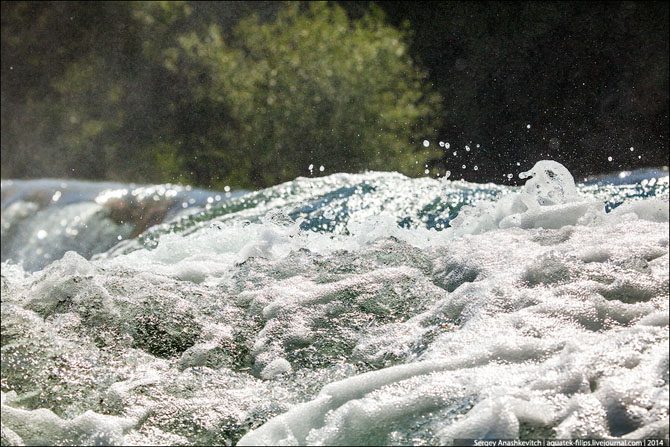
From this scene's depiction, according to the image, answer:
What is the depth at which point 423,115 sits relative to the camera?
656 centimetres

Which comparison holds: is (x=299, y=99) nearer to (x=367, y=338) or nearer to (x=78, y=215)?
(x=78, y=215)

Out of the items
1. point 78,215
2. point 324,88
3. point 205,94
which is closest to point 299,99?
point 324,88

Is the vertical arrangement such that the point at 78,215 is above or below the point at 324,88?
below

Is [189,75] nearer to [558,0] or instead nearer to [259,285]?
[558,0]

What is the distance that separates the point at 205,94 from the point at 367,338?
547 cm

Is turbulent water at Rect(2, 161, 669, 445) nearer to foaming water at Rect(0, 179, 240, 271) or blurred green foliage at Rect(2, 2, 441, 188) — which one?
foaming water at Rect(0, 179, 240, 271)

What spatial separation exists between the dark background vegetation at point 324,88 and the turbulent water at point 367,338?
3745 millimetres

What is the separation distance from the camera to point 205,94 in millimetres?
7039

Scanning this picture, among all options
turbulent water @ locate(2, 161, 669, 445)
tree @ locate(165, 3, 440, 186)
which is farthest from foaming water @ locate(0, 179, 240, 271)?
tree @ locate(165, 3, 440, 186)

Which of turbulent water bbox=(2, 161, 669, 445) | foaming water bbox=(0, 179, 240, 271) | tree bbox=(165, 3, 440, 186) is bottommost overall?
turbulent water bbox=(2, 161, 669, 445)

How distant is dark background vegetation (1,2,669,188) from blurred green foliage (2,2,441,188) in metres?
0.01

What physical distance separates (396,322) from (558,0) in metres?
5.14

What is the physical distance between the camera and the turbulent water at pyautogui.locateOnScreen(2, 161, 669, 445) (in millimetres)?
1456

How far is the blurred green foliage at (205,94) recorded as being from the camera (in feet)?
21.6
